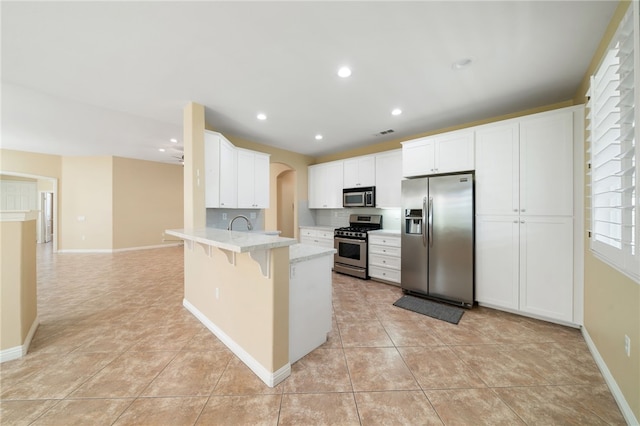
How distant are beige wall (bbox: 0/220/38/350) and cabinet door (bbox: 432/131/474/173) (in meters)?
4.71

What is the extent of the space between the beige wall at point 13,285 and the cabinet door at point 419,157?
4488 millimetres

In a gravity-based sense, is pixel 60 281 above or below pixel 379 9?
below

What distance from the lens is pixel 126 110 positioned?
3172mm

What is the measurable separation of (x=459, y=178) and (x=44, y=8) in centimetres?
420

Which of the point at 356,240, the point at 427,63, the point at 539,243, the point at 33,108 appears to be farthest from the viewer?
the point at 356,240

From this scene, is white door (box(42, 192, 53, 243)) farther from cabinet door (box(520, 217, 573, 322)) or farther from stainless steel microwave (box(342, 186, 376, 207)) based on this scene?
cabinet door (box(520, 217, 573, 322))

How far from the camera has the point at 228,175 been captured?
11.6 ft

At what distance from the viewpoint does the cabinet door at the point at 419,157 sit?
11.1ft

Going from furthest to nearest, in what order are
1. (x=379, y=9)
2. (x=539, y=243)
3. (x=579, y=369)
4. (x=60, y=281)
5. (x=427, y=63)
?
→ (x=60, y=281) → (x=539, y=243) → (x=427, y=63) → (x=579, y=369) → (x=379, y=9)

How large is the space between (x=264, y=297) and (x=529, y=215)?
123 inches

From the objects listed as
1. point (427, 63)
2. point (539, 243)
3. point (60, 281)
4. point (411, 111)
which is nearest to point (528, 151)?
point (539, 243)

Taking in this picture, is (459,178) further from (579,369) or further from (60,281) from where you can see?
(60,281)

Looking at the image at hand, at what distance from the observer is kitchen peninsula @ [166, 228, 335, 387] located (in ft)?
5.52

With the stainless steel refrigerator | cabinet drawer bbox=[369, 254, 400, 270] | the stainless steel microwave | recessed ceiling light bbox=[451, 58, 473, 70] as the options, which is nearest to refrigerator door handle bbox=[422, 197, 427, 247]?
the stainless steel refrigerator
